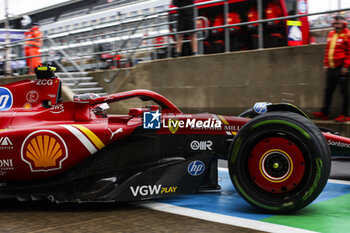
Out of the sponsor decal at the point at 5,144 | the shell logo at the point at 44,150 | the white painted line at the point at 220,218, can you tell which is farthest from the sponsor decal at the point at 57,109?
the white painted line at the point at 220,218

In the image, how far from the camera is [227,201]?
4082 millimetres

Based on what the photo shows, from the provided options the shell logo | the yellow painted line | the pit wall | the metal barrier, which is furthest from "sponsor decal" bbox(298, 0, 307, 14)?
the shell logo

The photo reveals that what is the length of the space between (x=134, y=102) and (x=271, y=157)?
8909 millimetres

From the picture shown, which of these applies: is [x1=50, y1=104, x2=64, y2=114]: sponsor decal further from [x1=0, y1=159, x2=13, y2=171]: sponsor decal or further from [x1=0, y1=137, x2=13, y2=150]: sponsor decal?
[x1=0, y1=159, x2=13, y2=171]: sponsor decal

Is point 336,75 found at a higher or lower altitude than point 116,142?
higher

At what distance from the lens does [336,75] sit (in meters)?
7.70

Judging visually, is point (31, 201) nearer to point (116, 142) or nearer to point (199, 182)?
point (116, 142)

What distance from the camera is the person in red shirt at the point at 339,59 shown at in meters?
7.58

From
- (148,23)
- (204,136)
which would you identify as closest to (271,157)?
(204,136)

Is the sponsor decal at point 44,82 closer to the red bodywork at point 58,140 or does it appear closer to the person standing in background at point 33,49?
the red bodywork at point 58,140

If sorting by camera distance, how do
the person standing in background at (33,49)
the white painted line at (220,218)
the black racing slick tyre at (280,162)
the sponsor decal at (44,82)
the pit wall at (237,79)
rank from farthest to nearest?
the person standing in background at (33,49)
the pit wall at (237,79)
the sponsor decal at (44,82)
the black racing slick tyre at (280,162)
the white painted line at (220,218)

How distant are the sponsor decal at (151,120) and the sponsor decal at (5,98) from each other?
60.6 inches

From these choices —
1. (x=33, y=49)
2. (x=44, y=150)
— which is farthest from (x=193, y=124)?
(x=33, y=49)

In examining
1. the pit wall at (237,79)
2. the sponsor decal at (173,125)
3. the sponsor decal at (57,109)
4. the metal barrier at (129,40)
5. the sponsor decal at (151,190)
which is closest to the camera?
the sponsor decal at (151,190)
